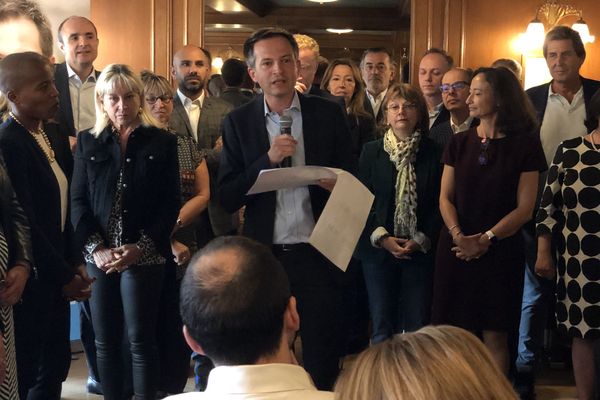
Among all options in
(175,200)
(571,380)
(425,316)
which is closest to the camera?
(175,200)

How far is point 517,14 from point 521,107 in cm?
331

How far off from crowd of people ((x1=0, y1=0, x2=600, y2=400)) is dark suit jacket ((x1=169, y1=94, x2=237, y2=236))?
1cm

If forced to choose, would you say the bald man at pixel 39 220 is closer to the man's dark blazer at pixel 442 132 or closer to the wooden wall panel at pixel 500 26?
the man's dark blazer at pixel 442 132

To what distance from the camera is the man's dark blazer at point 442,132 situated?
4082mm

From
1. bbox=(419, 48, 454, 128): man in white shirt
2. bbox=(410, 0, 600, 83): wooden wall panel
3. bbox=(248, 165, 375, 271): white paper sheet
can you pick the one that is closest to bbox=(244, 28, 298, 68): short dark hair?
bbox=(248, 165, 375, 271): white paper sheet

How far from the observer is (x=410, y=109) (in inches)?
154

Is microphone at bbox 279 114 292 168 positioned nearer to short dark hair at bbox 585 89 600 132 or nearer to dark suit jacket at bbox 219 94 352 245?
dark suit jacket at bbox 219 94 352 245

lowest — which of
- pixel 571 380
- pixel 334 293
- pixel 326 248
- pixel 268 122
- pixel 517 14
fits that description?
pixel 571 380

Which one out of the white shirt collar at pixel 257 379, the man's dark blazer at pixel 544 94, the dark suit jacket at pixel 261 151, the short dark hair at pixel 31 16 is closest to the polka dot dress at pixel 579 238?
the man's dark blazer at pixel 544 94

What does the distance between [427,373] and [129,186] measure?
2.55 m

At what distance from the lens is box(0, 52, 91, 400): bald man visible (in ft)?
9.12

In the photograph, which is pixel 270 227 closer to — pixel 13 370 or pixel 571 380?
pixel 13 370

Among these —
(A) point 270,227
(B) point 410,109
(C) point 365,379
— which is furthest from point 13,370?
(B) point 410,109

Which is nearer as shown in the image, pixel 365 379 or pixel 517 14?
pixel 365 379
